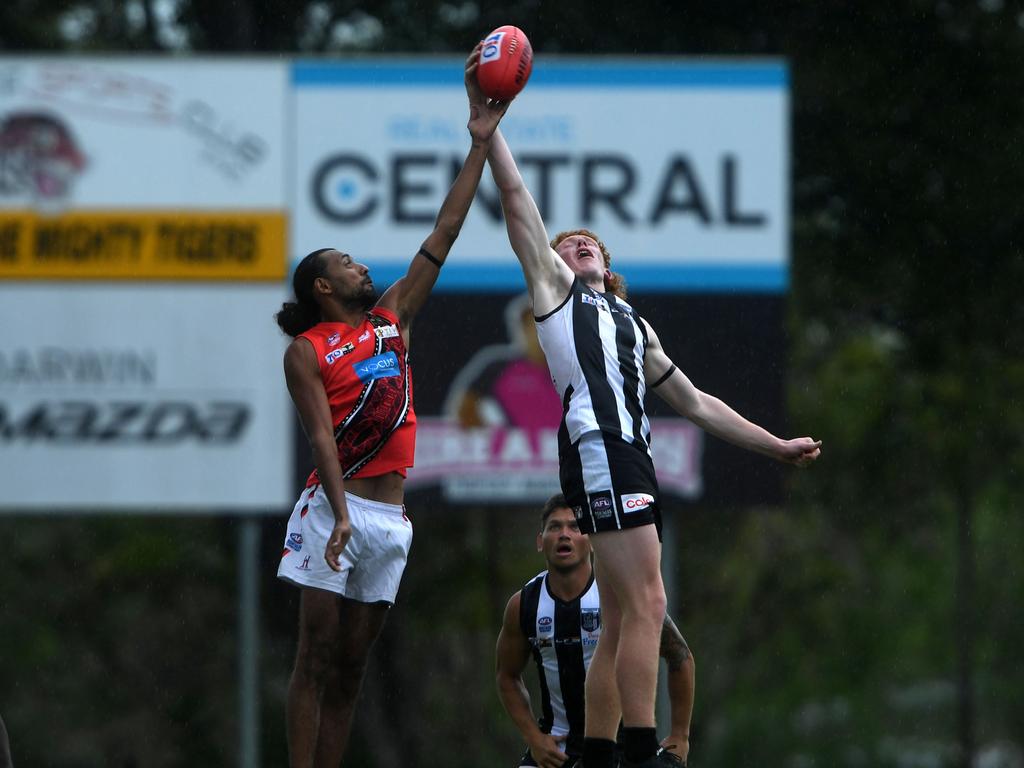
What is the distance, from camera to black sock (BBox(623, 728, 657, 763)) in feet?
19.4

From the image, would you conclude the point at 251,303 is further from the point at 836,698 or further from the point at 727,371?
the point at 836,698

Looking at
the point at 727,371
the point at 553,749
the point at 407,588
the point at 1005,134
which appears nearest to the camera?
the point at 553,749

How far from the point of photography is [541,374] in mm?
12828

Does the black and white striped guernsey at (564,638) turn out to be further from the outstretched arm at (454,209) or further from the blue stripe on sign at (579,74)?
the blue stripe on sign at (579,74)

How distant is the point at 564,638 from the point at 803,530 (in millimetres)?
16966

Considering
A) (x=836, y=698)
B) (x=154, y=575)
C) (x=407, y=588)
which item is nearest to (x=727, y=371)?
(x=407, y=588)

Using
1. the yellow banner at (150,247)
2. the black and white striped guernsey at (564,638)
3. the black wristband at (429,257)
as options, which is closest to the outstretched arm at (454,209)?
the black wristband at (429,257)

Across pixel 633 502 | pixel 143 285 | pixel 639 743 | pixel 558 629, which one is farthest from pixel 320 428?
pixel 143 285

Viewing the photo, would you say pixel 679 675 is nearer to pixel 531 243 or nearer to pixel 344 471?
pixel 344 471

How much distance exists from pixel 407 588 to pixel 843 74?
7576mm

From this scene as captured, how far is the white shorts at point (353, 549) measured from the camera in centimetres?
614

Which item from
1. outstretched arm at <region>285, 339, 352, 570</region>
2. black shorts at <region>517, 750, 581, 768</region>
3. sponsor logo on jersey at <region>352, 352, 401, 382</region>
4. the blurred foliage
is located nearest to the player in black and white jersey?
sponsor logo on jersey at <region>352, 352, 401, 382</region>

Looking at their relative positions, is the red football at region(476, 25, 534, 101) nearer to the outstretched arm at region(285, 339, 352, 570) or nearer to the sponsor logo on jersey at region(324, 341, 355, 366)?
the sponsor logo on jersey at region(324, 341, 355, 366)

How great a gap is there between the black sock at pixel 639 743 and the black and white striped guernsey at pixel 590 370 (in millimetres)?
988
